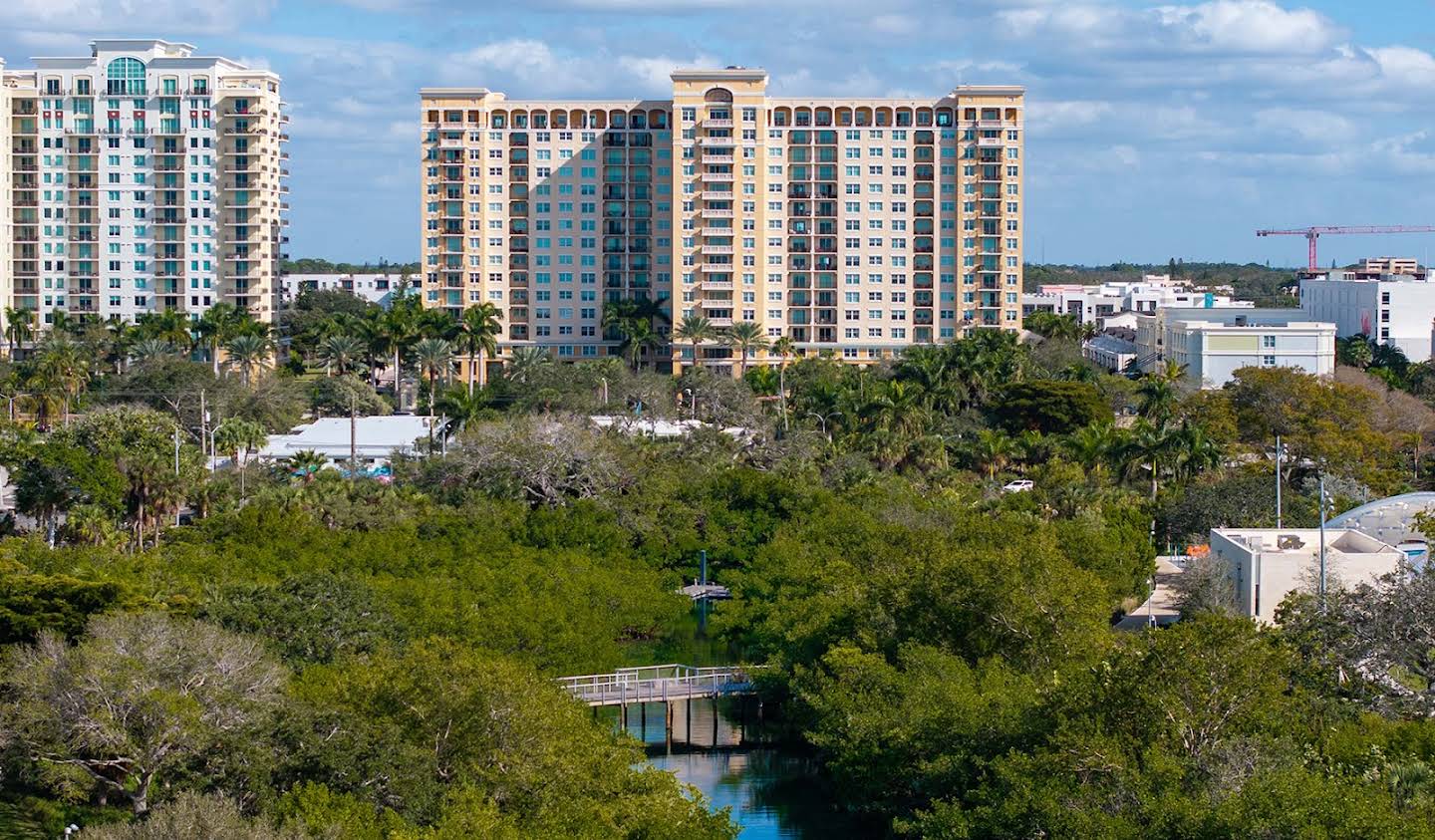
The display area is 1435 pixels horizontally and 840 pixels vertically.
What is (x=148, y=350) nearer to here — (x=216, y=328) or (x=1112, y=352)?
(x=216, y=328)

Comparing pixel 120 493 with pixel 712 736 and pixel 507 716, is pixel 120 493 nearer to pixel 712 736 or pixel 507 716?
pixel 712 736

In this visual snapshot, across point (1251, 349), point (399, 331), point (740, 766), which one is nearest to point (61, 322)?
point (399, 331)

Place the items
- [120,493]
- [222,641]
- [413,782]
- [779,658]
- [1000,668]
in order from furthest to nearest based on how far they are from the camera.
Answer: [120,493], [779,658], [1000,668], [222,641], [413,782]

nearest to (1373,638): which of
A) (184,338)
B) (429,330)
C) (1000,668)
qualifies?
(1000,668)

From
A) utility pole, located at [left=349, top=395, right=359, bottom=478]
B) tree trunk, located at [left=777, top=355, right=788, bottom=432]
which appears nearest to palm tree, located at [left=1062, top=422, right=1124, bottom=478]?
tree trunk, located at [left=777, top=355, right=788, bottom=432]

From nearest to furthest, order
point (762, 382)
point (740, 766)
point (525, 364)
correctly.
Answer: point (740, 766) → point (525, 364) → point (762, 382)
